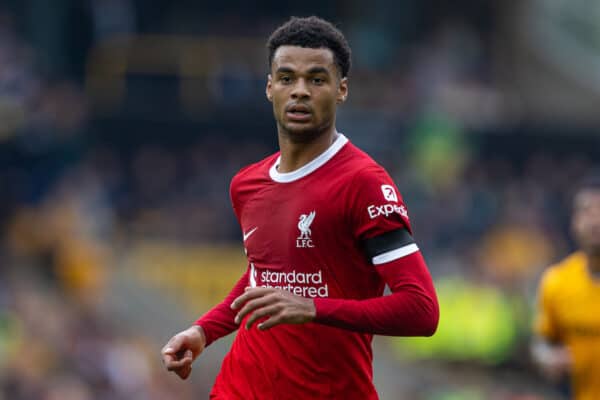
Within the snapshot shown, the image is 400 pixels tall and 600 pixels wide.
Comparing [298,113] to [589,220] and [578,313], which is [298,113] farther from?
[578,313]

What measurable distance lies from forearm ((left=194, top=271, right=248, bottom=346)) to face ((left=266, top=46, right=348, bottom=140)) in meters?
0.75

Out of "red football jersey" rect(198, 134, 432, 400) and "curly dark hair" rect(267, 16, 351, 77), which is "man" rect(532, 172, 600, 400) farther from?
"curly dark hair" rect(267, 16, 351, 77)

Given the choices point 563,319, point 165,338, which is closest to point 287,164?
point 563,319

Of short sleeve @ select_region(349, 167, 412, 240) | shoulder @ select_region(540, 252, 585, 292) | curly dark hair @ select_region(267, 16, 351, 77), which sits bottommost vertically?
shoulder @ select_region(540, 252, 585, 292)

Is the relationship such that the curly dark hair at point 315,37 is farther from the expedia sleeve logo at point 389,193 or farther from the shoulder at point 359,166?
the expedia sleeve logo at point 389,193

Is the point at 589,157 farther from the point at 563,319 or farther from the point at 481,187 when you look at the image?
the point at 563,319

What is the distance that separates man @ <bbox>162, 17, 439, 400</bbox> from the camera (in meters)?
4.55

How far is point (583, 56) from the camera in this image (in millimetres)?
27641

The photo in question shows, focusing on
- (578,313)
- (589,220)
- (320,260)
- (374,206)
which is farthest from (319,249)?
(578,313)

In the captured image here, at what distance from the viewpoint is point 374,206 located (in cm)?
457

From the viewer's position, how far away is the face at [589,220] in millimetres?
7375

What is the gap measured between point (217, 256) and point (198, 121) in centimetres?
372

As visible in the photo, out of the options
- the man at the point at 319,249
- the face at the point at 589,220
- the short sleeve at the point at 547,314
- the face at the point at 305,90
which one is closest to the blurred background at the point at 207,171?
the short sleeve at the point at 547,314

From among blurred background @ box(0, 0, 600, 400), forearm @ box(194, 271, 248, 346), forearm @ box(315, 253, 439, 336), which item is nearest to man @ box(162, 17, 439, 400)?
forearm @ box(315, 253, 439, 336)
